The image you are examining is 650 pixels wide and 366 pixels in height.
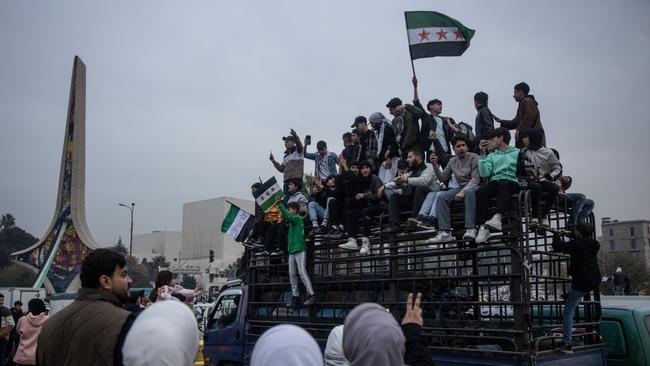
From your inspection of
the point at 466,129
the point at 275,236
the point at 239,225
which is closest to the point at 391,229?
the point at 466,129

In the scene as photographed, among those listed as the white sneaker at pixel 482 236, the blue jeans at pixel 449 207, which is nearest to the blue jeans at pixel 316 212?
the blue jeans at pixel 449 207

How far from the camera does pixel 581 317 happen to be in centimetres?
662

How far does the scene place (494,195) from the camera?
6.30 meters

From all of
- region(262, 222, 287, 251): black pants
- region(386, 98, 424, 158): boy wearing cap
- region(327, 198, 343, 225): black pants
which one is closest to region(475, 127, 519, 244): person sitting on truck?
region(386, 98, 424, 158): boy wearing cap

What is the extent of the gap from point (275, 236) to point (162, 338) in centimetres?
691

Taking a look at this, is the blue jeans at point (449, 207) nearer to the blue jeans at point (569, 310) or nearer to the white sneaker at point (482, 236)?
the white sneaker at point (482, 236)

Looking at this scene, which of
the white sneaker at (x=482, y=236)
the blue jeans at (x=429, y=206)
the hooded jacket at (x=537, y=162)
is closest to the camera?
the white sneaker at (x=482, y=236)

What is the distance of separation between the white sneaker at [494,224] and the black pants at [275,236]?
3855mm

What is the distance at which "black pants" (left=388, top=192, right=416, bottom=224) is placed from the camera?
23.9 feet

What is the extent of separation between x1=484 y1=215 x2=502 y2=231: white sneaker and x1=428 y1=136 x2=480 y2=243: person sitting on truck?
34cm

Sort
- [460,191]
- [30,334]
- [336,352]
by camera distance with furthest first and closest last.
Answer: [30,334] → [460,191] → [336,352]

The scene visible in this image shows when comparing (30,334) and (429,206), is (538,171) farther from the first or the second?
(30,334)

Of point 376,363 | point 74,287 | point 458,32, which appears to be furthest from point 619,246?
point 376,363

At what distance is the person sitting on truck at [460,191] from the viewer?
20.8 ft
